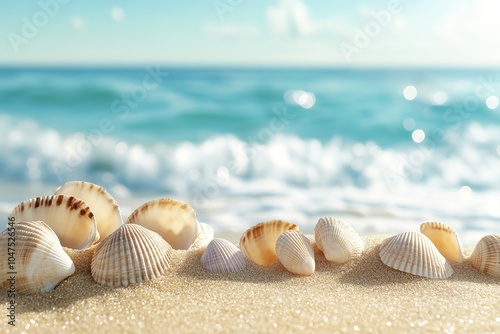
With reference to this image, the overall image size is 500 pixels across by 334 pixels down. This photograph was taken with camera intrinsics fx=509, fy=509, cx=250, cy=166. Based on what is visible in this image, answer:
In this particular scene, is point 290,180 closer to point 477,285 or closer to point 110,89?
point 477,285

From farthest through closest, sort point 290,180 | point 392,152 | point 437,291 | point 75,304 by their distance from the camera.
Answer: point 392,152 → point 290,180 → point 437,291 → point 75,304

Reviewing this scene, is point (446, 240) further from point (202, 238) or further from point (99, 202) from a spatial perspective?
point (99, 202)

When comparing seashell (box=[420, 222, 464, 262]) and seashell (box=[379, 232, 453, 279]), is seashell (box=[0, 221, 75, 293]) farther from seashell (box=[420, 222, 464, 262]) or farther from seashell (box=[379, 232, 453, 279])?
seashell (box=[420, 222, 464, 262])

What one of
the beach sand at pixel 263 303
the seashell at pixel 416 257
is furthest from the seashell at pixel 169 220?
the seashell at pixel 416 257

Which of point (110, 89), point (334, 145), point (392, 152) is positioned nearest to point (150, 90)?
point (110, 89)

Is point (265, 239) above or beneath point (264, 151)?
beneath

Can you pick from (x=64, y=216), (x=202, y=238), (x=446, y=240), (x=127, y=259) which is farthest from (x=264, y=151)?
(x=127, y=259)
